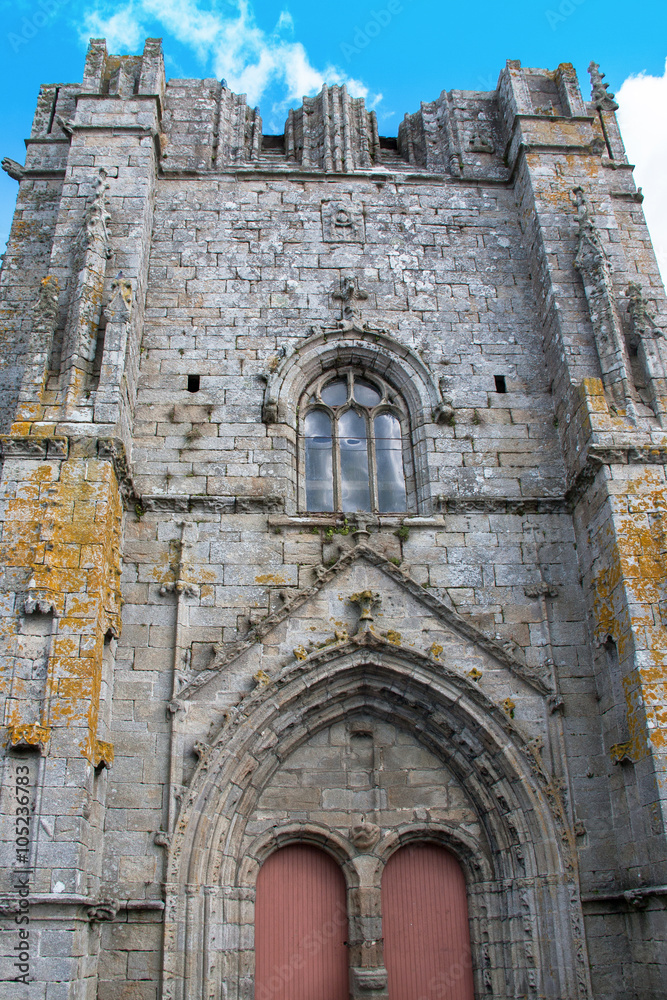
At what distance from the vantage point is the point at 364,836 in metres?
7.38

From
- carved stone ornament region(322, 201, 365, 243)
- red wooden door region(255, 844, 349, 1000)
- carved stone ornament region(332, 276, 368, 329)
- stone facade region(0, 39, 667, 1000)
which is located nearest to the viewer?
stone facade region(0, 39, 667, 1000)

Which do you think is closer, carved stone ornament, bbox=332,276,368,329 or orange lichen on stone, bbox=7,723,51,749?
orange lichen on stone, bbox=7,723,51,749

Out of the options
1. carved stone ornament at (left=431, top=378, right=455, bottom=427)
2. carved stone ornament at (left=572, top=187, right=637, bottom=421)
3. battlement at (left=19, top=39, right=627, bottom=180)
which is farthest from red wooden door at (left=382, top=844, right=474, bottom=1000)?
battlement at (left=19, top=39, right=627, bottom=180)

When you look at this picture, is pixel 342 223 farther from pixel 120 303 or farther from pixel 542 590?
pixel 542 590

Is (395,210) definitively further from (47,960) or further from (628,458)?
(47,960)

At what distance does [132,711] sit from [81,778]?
3.68 feet

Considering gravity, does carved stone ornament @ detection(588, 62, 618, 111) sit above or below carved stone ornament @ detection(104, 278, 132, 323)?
above

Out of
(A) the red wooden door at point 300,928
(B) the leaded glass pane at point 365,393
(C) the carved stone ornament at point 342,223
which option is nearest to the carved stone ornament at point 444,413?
(B) the leaded glass pane at point 365,393

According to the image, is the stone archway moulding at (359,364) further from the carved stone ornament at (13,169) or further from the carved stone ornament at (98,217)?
the carved stone ornament at (13,169)

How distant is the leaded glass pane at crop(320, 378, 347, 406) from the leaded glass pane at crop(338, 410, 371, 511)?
0.64ft

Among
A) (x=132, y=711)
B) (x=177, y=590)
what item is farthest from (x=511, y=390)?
(x=132, y=711)

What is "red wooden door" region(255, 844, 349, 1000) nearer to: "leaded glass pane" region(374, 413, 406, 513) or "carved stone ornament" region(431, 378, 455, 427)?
"leaded glass pane" region(374, 413, 406, 513)

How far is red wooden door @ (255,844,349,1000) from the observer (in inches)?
279

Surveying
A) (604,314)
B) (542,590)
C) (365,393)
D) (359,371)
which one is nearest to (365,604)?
(542,590)
